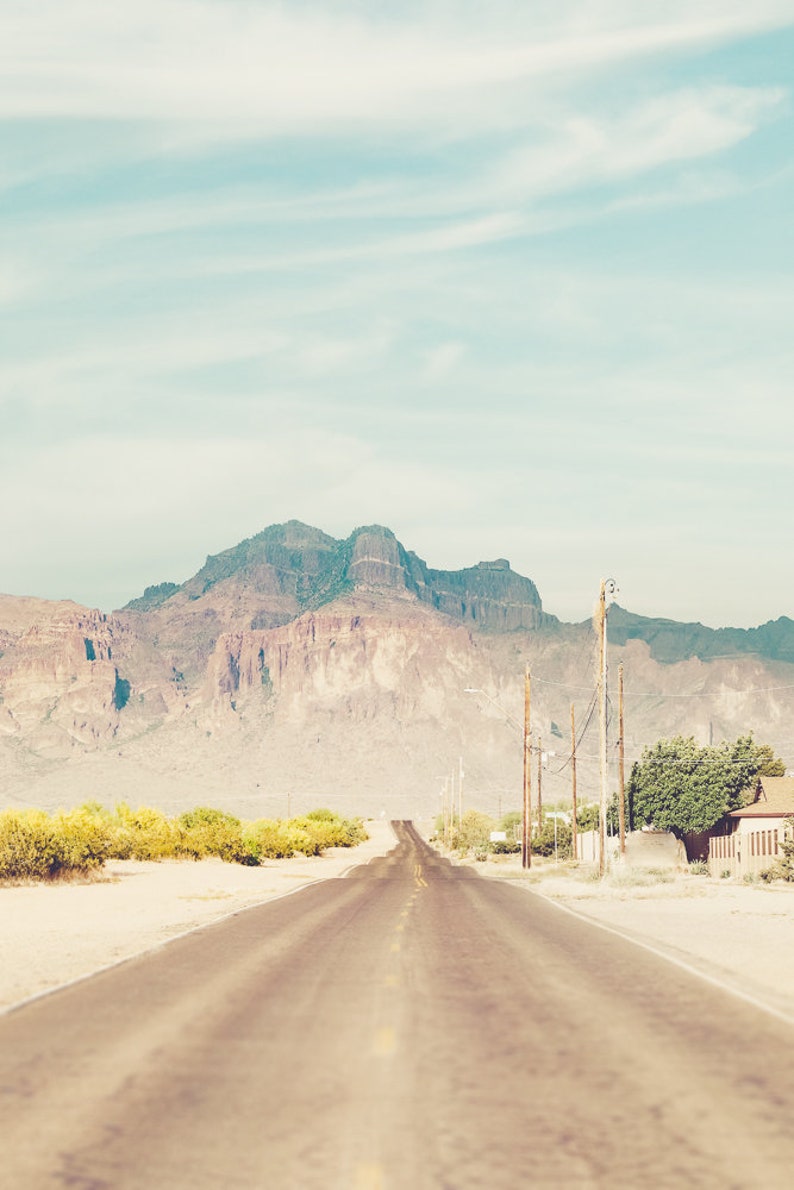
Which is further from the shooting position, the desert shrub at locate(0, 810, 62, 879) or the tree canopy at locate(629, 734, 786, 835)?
the tree canopy at locate(629, 734, 786, 835)

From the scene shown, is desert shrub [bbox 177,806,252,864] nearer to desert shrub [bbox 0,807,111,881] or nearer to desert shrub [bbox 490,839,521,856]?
desert shrub [bbox 0,807,111,881]

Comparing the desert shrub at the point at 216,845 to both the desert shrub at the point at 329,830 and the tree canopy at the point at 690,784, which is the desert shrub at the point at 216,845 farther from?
the desert shrub at the point at 329,830

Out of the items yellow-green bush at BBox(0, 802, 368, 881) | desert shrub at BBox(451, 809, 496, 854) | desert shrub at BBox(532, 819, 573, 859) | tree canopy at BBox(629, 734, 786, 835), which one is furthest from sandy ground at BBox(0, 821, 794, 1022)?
desert shrub at BBox(451, 809, 496, 854)

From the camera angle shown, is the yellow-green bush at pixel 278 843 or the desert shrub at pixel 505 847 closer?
the yellow-green bush at pixel 278 843

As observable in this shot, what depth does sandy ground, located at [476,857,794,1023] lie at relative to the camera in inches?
675

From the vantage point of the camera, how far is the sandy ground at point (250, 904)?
17641mm

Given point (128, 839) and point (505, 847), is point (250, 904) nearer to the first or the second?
point (128, 839)

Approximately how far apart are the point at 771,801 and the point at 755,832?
768 cm

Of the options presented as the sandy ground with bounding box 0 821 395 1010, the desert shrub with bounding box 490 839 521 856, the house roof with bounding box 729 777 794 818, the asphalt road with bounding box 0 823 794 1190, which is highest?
the house roof with bounding box 729 777 794 818

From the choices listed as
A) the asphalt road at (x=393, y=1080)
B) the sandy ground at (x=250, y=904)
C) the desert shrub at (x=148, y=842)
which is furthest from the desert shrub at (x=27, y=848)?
the asphalt road at (x=393, y=1080)

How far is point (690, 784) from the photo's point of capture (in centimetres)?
7919

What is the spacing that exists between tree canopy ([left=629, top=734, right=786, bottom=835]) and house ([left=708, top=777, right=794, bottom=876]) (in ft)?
4.89

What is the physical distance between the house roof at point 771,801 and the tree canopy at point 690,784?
270cm

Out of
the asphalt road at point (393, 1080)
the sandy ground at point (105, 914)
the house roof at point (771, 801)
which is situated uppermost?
the house roof at point (771, 801)
